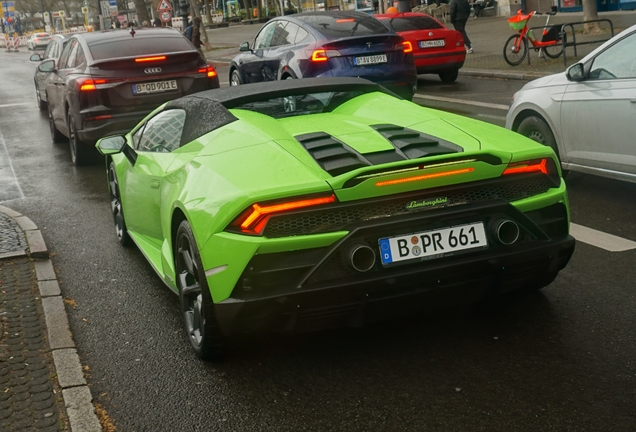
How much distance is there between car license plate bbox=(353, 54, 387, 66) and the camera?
45.7ft

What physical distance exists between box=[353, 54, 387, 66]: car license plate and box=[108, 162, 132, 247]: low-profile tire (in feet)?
22.1

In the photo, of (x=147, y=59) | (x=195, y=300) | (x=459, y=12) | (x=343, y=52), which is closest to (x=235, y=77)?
(x=343, y=52)

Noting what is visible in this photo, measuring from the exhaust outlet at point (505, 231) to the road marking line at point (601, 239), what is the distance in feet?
7.17

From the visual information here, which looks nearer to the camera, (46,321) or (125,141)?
(46,321)

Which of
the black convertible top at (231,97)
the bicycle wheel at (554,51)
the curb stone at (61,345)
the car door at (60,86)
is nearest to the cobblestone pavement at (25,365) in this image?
the curb stone at (61,345)

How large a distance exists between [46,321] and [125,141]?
162cm

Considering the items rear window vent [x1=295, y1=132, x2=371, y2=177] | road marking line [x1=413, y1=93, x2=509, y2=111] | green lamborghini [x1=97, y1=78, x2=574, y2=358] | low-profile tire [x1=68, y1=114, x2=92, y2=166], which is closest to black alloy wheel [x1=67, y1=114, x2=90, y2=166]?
low-profile tire [x1=68, y1=114, x2=92, y2=166]

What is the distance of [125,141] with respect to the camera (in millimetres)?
6766

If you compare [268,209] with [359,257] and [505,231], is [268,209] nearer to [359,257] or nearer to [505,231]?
[359,257]

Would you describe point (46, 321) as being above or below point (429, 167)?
below

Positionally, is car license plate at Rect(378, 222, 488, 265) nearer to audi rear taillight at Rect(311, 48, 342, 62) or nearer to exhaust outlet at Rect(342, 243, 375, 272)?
exhaust outlet at Rect(342, 243, 375, 272)

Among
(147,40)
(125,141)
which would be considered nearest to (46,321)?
(125,141)

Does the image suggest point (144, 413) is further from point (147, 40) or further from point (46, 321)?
point (147, 40)

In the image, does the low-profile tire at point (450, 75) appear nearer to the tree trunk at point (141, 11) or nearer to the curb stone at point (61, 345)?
the curb stone at point (61, 345)
